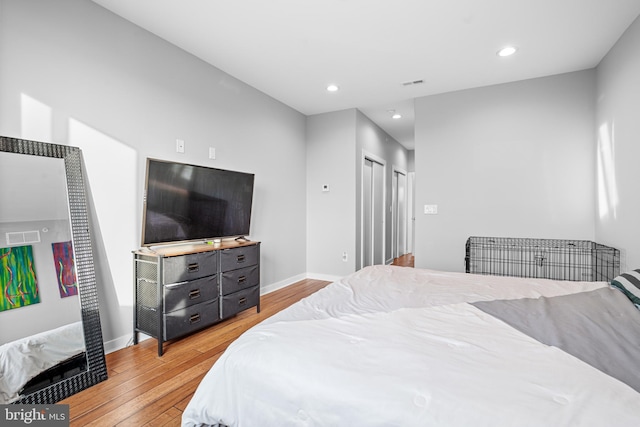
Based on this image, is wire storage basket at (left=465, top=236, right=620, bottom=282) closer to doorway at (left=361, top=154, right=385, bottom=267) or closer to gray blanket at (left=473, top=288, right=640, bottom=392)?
doorway at (left=361, top=154, right=385, bottom=267)

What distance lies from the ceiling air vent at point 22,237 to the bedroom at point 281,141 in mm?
413

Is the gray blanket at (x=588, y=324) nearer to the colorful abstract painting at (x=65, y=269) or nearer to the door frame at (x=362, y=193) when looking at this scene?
the colorful abstract painting at (x=65, y=269)

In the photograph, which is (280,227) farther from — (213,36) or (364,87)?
(213,36)

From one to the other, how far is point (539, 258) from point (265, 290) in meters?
3.33

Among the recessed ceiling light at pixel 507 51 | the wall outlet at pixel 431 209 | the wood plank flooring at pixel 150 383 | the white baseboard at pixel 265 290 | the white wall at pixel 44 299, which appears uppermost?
the recessed ceiling light at pixel 507 51

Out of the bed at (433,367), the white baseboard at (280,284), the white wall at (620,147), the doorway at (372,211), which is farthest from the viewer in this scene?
the doorway at (372,211)

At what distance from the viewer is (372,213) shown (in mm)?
5277

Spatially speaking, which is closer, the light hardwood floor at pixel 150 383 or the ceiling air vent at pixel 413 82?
the light hardwood floor at pixel 150 383

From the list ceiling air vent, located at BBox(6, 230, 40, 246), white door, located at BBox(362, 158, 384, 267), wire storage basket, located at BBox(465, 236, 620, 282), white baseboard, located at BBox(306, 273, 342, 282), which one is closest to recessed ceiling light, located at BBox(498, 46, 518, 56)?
wire storage basket, located at BBox(465, 236, 620, 282)

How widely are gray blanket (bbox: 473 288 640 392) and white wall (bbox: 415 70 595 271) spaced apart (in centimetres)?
206

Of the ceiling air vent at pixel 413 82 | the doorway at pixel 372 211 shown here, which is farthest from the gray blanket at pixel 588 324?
the doorway at pixel 372 211

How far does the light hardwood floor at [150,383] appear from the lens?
1.66 metres

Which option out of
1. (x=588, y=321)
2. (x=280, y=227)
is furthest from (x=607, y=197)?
(x=280, y=227)

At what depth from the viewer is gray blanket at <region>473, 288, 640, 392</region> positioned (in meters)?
1.01
